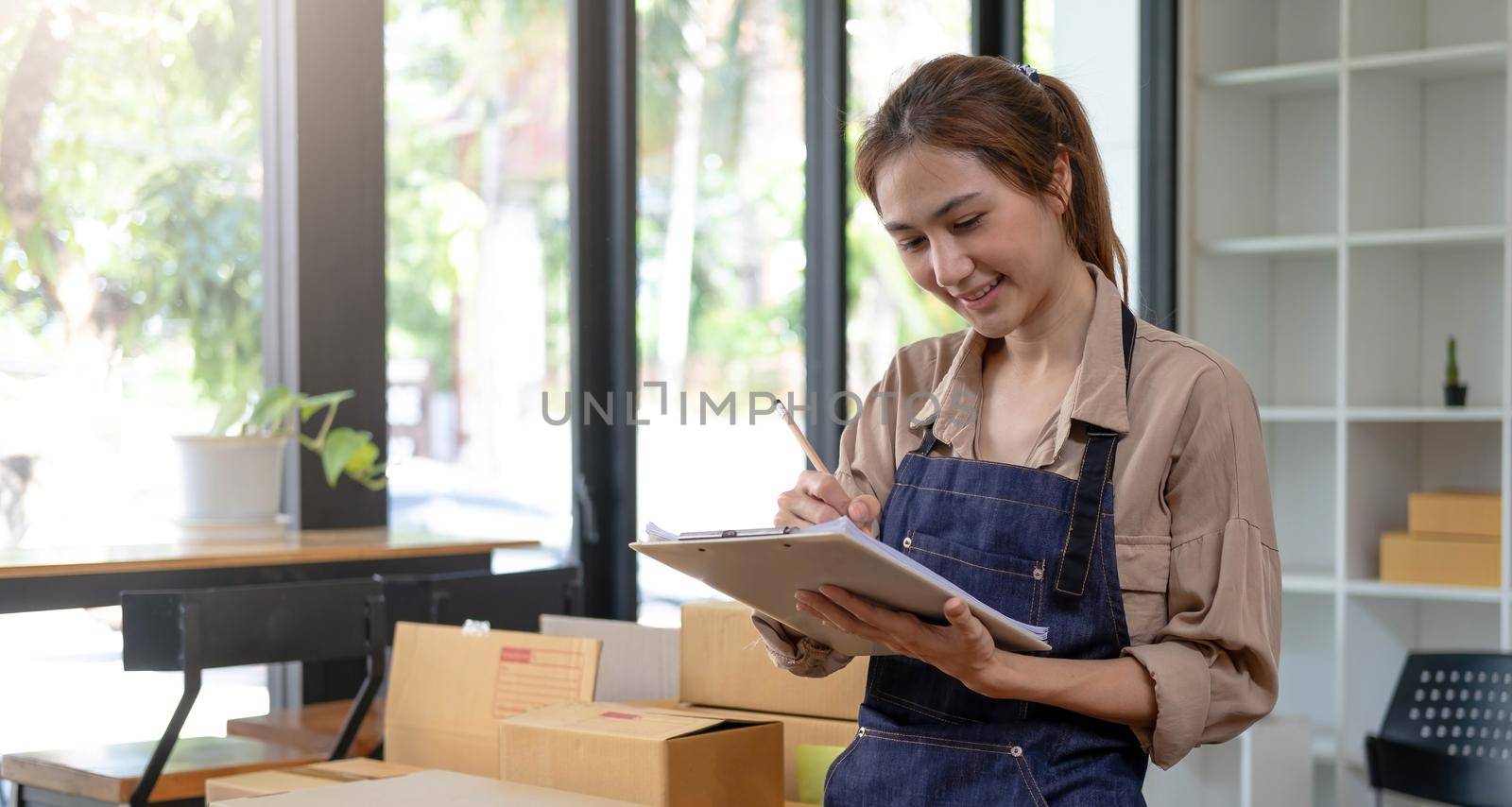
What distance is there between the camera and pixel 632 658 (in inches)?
84.2

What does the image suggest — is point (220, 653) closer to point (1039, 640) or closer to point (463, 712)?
point (463, 712)

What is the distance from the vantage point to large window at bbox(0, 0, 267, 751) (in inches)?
93.7

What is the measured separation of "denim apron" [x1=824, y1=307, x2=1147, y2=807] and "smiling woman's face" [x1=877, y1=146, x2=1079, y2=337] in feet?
0.40

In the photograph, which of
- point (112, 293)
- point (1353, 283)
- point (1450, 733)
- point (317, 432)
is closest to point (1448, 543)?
point (1450, 733)

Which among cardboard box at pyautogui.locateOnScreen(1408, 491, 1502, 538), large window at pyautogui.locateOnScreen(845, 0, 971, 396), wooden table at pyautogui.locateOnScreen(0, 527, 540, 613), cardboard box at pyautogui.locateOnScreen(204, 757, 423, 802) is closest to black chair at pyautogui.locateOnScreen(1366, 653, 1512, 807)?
cardboard box at pyautogui.locateOnScreen(1408, 491, 1502, 538)

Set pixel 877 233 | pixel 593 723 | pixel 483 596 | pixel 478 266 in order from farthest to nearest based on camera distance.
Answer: pixel 877 233 → pixel 478 266 → pixel 483 596 → pixel 593 723

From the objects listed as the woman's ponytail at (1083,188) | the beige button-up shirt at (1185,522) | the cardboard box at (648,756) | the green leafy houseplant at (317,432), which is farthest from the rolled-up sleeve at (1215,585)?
the green leafy houseplant at (317,432)

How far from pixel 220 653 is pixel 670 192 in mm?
1659

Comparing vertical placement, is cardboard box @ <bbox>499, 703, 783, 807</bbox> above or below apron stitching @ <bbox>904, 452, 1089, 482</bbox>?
below

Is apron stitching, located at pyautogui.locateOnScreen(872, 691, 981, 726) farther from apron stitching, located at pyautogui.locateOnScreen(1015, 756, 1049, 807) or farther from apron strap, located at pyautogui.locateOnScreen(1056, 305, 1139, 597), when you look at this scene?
apron strap, located at pyautogui.locateOnScreen(1056, 305, 1139, 597)

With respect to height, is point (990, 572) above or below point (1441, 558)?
above

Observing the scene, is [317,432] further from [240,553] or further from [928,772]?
[928,772]

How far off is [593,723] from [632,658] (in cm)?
54

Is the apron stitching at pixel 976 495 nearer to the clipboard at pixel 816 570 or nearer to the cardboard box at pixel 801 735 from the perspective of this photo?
the clipboard at pixel 816 570
